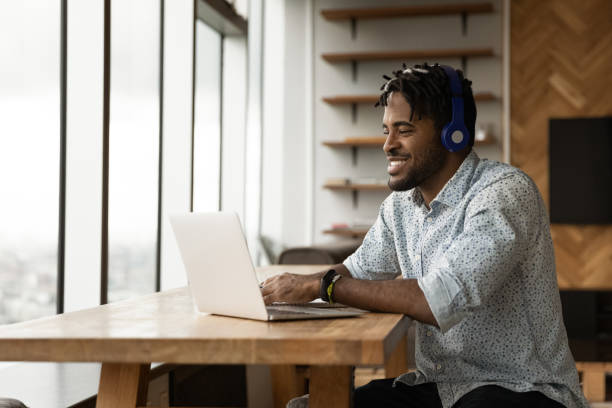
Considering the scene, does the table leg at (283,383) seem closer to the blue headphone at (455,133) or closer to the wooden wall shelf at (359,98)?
the blue headphone at (455,133)

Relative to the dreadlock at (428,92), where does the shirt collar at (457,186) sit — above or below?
below

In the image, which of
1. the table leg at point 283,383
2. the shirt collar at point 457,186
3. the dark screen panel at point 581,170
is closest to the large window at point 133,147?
the table leg at point 283,383

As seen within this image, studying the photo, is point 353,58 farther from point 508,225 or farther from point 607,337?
point 508,225

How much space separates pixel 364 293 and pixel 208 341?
388mm

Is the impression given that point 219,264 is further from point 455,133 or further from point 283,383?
point 283,383

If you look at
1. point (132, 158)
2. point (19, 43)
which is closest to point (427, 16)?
point (132, 158)

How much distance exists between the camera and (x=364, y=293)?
4.77 feet

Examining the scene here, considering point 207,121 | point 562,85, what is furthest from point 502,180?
point 562,85

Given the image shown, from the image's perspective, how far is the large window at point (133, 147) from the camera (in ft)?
11.7

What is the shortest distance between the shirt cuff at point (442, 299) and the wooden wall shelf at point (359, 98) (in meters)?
4.88

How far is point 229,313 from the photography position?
1.46 meters

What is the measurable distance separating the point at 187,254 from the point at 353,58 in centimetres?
515

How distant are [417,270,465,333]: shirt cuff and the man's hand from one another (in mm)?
232

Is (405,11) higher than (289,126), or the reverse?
(405,11)
